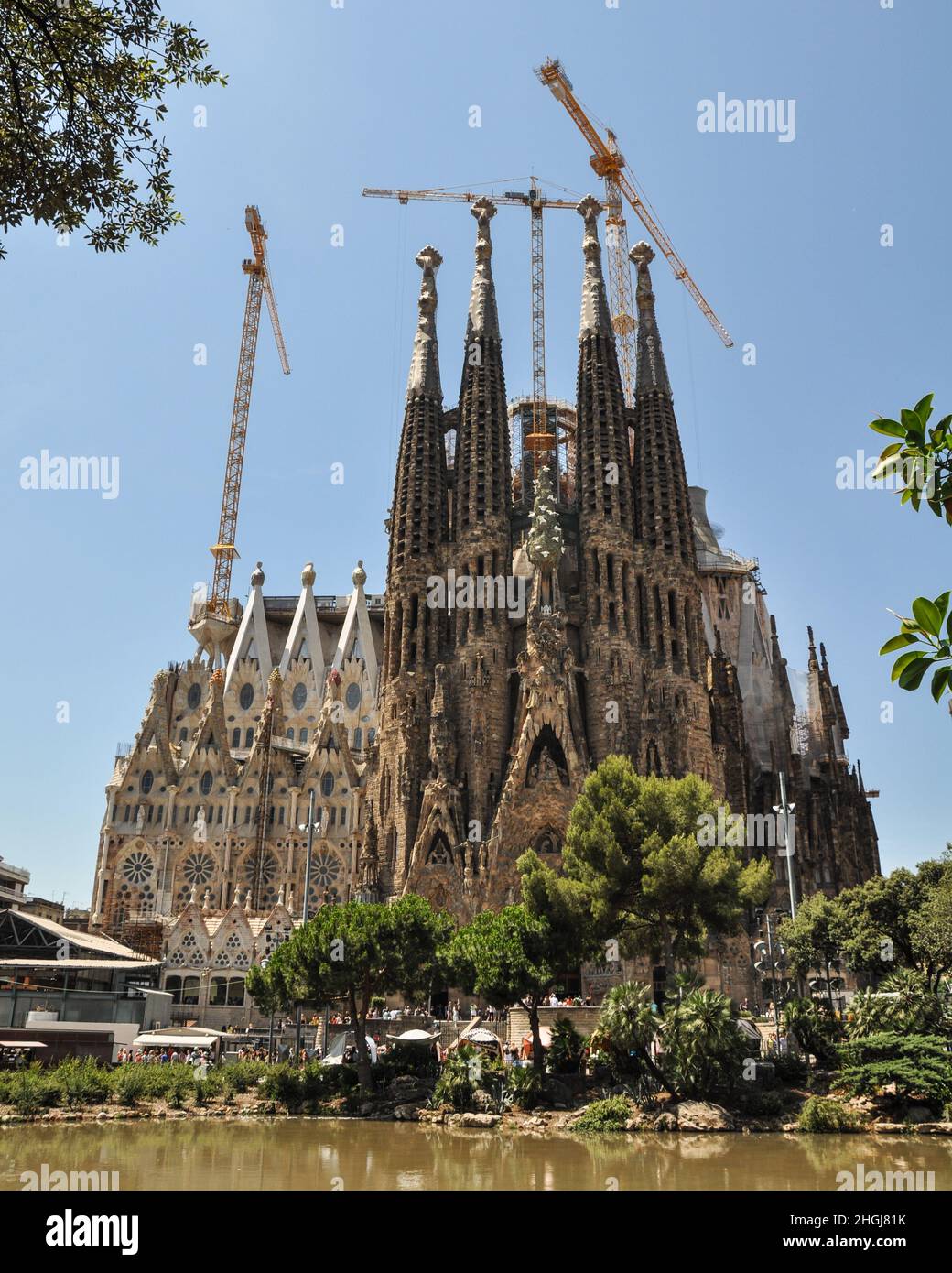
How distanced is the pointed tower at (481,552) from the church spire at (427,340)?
233 cm

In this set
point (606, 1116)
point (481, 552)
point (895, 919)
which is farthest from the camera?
→ point (481, 552)

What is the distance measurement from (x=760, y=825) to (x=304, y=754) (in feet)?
113

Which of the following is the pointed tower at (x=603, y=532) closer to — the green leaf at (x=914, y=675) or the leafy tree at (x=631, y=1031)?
the leafy tree at (x=631, y=1031)

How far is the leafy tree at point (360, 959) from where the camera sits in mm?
32656

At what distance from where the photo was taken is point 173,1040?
36.4m

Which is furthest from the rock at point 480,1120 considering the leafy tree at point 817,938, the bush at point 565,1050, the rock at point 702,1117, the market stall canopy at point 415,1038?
the leafy tree at point 817,938

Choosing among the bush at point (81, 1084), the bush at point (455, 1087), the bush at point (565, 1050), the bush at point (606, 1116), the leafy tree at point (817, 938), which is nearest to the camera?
the bush at point (606, 1116)

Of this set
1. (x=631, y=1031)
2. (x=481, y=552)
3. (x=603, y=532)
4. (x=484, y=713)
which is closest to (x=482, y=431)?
(x=481, y=552)

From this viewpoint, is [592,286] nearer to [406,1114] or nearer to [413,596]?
[413,596]

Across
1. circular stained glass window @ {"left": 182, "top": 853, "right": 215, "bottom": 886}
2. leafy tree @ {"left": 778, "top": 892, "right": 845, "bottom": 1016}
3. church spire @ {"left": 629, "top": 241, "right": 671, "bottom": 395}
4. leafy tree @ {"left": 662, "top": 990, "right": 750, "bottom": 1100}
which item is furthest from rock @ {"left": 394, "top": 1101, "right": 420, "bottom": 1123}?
church spire @ {"left": 629, "top": 241, "right": 671, "bottom": 395}

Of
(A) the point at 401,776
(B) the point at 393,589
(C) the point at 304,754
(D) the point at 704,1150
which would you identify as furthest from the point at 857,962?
(C) the point at 304,754

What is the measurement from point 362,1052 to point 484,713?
99.2ft

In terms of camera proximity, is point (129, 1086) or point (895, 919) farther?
point (895, 919)

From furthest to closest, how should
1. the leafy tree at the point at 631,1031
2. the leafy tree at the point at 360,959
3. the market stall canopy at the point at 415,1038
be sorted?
the market stall canopy at the point at 415,1038, the leafy tree at the point at 360,959, the leafy tree at the point at 631,1031
